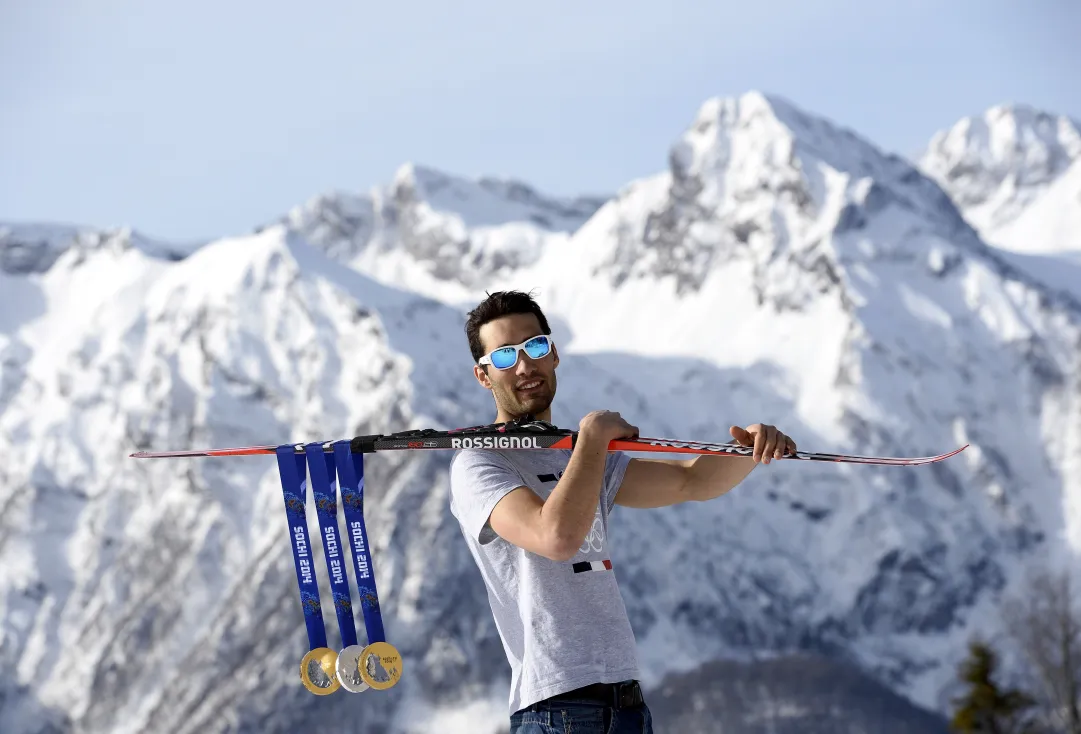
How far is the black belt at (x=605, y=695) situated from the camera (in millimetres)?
6285

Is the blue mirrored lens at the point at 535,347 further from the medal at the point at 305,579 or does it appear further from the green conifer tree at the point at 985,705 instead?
the green conifer tree at the point at 985,705

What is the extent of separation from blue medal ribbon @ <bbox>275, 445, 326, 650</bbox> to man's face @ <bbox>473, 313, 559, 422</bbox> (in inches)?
57.9

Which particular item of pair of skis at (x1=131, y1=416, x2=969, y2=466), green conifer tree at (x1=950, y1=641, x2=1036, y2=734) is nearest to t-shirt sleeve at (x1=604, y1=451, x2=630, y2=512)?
pair of skis at (x1=131, y1=416, x2=969, y2=466)

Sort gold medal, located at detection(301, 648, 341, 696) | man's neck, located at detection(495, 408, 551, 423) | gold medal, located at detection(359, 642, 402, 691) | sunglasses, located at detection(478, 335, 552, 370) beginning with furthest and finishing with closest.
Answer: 1. gold medal, located at detection(301, 648, 341, 696)
2. gold medal, located at detection(359, 642, 402, 691)
3. man's neck, located at detection(495, 408, 551, 423)
4. sunglasses, located at detection(478, 335, 552, 370)

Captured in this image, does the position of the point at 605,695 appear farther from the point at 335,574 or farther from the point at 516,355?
the point at 335,574

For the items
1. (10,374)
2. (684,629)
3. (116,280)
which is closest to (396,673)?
(684,629)

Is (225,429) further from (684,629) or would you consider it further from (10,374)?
(684,629)

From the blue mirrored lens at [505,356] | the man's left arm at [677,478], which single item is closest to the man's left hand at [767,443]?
the man's left arm at [677,478]

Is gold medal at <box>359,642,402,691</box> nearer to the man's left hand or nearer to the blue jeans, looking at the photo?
the blue jeans

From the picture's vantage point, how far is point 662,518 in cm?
13638

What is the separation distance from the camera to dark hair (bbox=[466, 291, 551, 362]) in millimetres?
6934

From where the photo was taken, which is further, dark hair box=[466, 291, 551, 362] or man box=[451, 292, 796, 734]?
dark hair box=[466, 291, 551, 362]

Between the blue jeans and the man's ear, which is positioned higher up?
the man's ear

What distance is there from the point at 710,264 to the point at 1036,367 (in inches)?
1610
